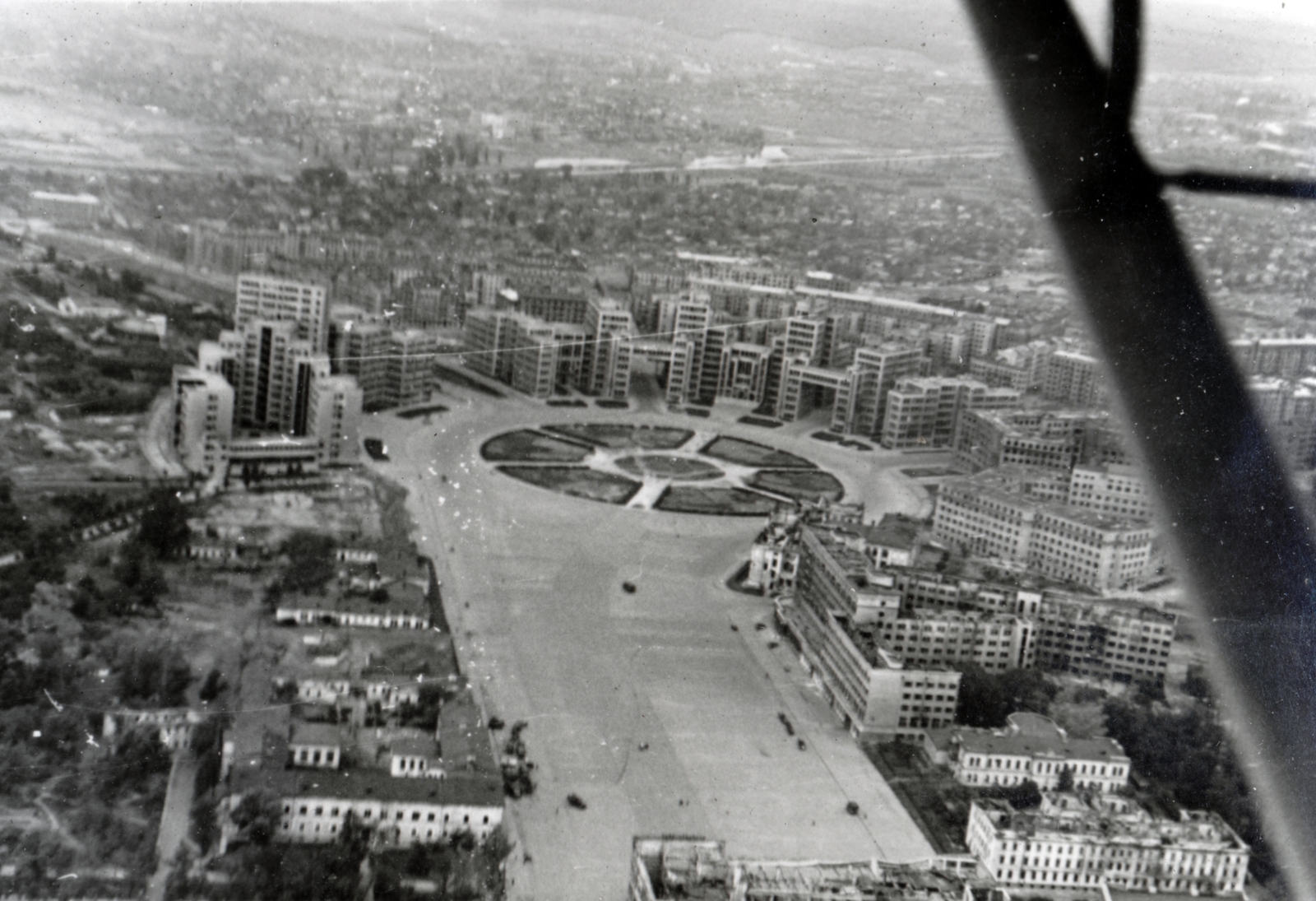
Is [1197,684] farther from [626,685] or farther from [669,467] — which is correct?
[669,467]

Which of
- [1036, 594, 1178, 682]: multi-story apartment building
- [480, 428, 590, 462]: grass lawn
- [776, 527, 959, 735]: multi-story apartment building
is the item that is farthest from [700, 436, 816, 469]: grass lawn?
[1036, 594, 1178, 682]: multi-story apartment building

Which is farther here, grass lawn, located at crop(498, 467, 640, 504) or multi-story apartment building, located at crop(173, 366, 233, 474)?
grass lawn, located at crop(498, 467, 640, 504)

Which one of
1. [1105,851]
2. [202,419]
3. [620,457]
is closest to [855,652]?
[1105,851]

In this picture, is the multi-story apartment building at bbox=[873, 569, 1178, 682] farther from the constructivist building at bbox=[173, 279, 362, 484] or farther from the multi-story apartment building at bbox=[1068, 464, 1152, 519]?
the constructivist building at bbox=[173, 279, 362, 484]

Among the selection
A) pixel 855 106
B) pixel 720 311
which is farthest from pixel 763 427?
pixel 855 106

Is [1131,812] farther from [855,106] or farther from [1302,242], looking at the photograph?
[855,106]

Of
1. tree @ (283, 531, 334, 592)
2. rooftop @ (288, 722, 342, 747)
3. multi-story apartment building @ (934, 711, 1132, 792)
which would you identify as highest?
tree @ (283, 531, 334, 592)
